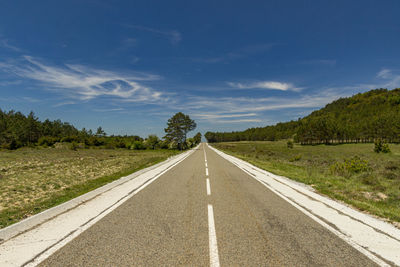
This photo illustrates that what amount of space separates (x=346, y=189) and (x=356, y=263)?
7141 millimetres

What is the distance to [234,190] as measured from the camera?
346 inches

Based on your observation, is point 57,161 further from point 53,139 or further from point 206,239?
point 53,139

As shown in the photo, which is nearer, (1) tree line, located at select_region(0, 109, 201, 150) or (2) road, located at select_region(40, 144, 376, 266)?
(2) road, located at select_region(40, 144, 376, 266)

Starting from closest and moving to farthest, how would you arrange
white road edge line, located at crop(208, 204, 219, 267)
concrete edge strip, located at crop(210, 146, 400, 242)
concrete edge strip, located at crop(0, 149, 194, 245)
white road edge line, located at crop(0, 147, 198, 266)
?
white road edge line, located at crop(208, 204, 219, 267), white road edge line, located at crop(0, 147, 198, 266), concrete edge strip, located at crop(0, 149, 194, 245), concrete edge strip, located at crop(210, 146, 400, 242)

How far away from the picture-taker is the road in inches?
135

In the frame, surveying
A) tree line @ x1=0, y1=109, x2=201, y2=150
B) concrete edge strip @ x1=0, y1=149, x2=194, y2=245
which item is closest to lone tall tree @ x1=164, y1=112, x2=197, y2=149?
tree line @ x1=0, y1=109, x2=201, y2=150

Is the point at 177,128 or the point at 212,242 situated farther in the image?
the point at 177,128

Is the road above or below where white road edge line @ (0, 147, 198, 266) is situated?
below

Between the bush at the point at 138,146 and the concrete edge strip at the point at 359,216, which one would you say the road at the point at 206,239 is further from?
the bush at the point at 138,146

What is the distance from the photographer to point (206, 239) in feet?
13.7

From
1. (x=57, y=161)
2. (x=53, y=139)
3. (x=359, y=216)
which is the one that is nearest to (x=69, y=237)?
(x=359, y=216)

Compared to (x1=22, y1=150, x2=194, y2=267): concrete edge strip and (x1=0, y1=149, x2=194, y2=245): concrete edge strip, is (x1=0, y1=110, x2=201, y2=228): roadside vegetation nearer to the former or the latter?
(x1=0, y1=149, x2=194, y2=245): concrete edge strip

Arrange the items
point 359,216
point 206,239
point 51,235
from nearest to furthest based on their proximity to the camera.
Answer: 1. point 206,239
2. point 51,235
3. point 359,216

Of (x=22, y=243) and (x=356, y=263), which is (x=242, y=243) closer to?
(x=356, y=263)
